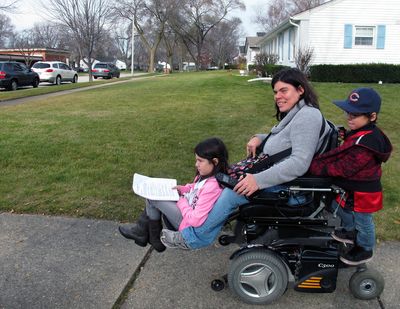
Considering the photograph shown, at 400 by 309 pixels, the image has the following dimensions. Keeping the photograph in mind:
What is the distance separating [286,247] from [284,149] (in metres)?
0.63

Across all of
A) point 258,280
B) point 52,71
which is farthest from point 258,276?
point 52,71

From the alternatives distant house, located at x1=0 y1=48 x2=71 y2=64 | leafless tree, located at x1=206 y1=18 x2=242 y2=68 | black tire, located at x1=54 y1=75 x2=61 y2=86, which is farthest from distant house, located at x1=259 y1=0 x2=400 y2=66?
→ leafless tree, located at x1=206 y1=18 x2=242 y2=68

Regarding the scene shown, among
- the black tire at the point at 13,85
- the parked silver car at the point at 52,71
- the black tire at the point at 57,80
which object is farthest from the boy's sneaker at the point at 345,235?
the black tire at the point at 57,80

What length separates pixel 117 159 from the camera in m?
6.13

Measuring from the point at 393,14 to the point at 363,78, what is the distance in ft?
15.7

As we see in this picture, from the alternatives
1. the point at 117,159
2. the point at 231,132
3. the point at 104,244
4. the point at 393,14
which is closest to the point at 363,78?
the point at 393,14

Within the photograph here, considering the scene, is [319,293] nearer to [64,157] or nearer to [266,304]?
[266,304]

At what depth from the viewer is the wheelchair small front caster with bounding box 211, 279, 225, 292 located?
2906 millimetres

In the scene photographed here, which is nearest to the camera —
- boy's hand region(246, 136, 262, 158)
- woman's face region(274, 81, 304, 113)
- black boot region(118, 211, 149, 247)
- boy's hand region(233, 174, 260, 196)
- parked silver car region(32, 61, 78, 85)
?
boy's hand region(233, 174, 260, 196)

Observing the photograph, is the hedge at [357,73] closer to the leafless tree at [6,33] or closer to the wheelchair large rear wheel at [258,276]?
the wheelchair large rear wheel at [258,276]

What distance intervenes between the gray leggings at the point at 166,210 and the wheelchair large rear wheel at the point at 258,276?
488 millimetres

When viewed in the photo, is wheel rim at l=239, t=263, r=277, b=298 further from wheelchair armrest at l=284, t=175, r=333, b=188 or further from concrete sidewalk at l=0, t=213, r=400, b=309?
wheelchair armrest at l=284, t=175, r=333, b=188

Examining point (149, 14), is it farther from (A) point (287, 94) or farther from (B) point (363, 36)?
(A) point (287, 94)

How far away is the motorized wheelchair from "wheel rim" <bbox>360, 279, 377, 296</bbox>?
A: 0.07 ft
